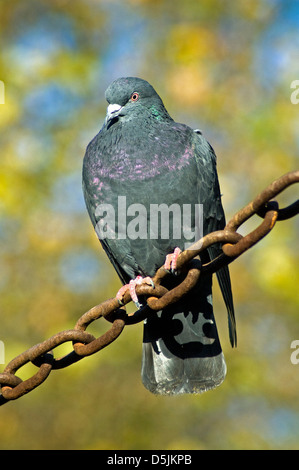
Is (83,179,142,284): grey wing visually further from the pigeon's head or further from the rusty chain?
A: the rusty chain

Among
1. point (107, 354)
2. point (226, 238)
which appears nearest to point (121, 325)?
point (226, 238)

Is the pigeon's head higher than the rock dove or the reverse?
higher

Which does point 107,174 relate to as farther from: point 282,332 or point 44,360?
point 282,332

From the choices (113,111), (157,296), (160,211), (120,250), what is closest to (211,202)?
(160,211)

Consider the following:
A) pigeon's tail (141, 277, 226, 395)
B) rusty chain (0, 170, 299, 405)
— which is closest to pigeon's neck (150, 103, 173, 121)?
pigeon's tail (141, 277, 226, 395)

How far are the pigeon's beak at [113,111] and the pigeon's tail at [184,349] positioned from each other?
3.55ft

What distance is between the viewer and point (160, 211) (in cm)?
338

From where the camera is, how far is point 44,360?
2055 millimetres

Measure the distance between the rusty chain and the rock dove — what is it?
108 cm

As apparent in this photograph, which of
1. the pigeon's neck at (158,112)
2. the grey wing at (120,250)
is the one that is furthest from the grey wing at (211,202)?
the grey wing at (120,250)

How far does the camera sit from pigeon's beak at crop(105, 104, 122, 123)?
12.0ft

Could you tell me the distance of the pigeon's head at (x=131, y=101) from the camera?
12.2 ft

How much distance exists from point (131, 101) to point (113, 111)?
0.15m

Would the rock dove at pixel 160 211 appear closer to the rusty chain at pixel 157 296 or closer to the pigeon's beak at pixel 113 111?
the pigeon's beak at pixel 113 111
